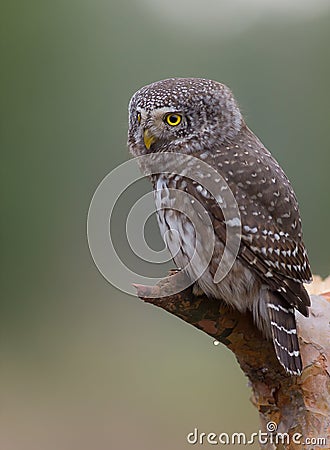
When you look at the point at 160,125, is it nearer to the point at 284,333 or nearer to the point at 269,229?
the point at 269,229

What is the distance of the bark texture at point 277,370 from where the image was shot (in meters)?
1.34

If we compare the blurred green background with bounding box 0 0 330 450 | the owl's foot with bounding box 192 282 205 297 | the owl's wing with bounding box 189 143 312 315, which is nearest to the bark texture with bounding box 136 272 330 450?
the owl's foot with bounding box 192 282 205 297

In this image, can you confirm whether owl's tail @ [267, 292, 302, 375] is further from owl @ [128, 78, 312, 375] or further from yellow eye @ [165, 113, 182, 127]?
yellow eye @ [165, 113, 182, 127]

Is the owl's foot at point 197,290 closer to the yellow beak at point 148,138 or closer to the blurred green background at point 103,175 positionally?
the yellow beak at point 148,138

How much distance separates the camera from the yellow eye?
1.44 metres

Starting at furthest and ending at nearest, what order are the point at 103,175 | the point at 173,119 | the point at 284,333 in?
the point at 103,175 → the point at 173,119 → the point at 284,333

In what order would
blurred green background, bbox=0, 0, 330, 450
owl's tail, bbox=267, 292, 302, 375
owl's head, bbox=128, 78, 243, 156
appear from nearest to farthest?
owl's tail, bbox=267, 292, 302, 375, owl's head, bbox=128, 78, 243, 156, blurred green background, bbox=0, 0, 330, 450

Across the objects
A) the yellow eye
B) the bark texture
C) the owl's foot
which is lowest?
the bark texture

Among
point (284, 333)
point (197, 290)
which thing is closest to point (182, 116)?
point (197, 290)

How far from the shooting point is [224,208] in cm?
138

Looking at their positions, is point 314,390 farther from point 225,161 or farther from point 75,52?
point 75,52

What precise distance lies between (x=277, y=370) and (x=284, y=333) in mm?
122

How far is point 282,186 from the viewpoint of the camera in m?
1.42

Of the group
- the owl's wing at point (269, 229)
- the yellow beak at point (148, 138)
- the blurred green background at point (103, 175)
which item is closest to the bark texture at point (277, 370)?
the owl's wing at point (269, 229)
